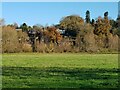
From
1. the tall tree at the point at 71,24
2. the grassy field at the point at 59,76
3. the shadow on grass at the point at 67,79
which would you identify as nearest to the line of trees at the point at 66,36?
the tall tree at the point at 71,24

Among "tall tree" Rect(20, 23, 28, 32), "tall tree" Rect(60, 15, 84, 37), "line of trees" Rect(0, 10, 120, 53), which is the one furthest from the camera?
"tall tree" Rect(20, 23, 28, 32)

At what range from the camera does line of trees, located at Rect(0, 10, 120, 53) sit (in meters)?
63.1

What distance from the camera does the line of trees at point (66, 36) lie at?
63.1m

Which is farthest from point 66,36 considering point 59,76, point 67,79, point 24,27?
point 67,79

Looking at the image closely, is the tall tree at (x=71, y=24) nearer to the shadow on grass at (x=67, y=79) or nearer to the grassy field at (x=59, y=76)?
the grassy field at (x=59, y=76)

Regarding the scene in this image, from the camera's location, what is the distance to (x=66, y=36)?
7669 cm

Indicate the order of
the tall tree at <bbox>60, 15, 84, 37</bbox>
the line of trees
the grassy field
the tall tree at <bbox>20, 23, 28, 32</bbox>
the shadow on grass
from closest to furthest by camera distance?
the shadow on grass < the grassy field < the line of trees < the tall tree at <bbox>60, 15, 84, 37</bbox> < the tall tree at <bbox>20, 23, 28, 32</bbox>

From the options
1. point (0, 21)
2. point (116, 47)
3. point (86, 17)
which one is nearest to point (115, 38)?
point (116, 47)

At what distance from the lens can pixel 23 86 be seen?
11375 millimetres

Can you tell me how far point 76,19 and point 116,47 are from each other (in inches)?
562

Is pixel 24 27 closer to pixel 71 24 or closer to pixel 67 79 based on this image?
pixel 71 24

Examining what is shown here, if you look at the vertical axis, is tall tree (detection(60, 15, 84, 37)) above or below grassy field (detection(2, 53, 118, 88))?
above

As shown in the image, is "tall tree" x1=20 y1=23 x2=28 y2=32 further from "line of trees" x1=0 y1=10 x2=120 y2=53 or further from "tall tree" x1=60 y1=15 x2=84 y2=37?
"tall tree" x1=60 y1=15 x2=84 y2=37

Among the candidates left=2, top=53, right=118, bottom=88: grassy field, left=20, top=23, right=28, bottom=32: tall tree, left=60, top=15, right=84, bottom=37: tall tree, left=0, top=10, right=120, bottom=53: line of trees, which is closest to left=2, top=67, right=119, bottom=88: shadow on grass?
left=2, top=53, right=118, bottom=88: grassy field
